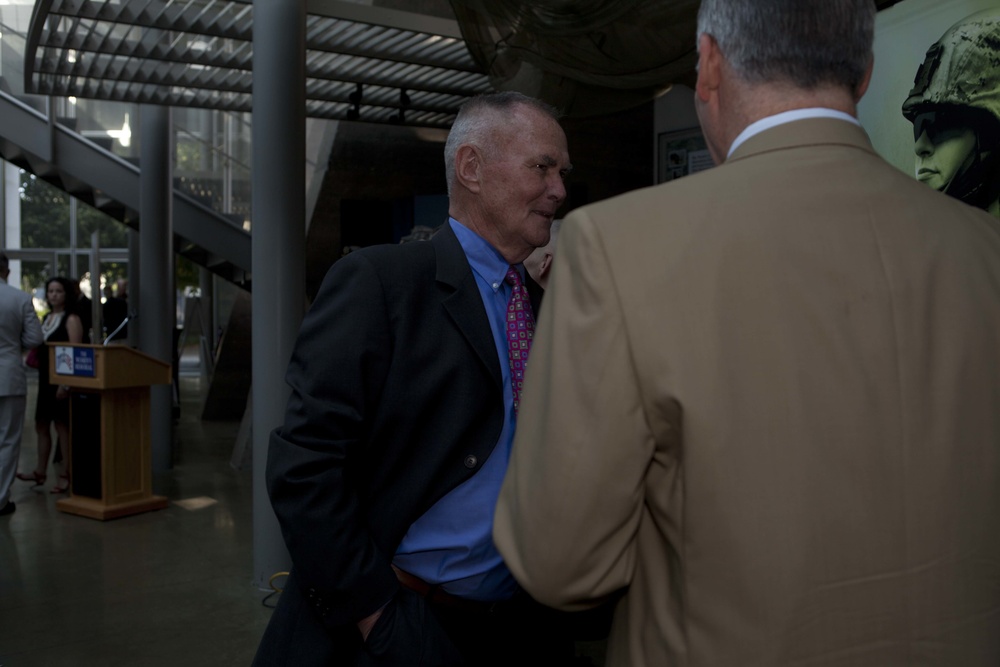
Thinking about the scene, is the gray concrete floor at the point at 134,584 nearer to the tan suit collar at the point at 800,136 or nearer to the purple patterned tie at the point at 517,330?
the purple patterned tie at the point at 517,330

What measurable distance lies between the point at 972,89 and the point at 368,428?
178 centimetres

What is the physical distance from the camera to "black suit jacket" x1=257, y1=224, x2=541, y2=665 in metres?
1.67

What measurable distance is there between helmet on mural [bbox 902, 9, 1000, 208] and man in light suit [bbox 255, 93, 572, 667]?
127cm

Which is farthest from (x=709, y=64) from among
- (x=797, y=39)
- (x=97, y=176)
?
(x=97, y=176)

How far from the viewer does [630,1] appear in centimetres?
375

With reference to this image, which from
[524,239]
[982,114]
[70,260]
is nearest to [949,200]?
[524,239]

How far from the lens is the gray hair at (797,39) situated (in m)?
1.04

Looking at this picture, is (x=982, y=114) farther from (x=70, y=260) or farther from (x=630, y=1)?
(x=70, y=260)

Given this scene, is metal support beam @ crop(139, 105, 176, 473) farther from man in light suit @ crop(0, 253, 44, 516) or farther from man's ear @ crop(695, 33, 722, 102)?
man's ear @ crop(695, 33, 722, 102)

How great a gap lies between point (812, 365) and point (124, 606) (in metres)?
4.67

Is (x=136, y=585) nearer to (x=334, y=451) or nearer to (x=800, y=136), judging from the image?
(x=334, y=451)

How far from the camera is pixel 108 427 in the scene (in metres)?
6.78

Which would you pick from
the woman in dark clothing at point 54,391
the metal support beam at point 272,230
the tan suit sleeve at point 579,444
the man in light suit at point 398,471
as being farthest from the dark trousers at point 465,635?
the woman in dark clothing at point 54,391

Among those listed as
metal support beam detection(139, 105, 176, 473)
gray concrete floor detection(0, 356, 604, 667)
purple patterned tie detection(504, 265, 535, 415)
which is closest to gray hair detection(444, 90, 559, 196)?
purple patterned tie detection(504, 265, 535, 415)
